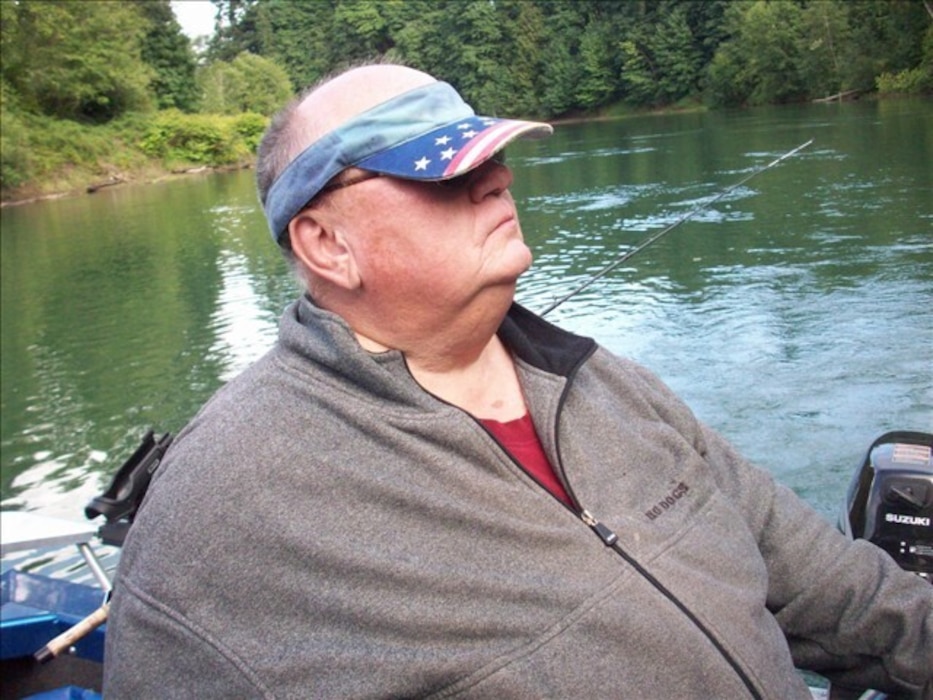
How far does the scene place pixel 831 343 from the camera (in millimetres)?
5141

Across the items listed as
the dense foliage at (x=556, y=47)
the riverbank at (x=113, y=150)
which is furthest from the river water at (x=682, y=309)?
the dense foliage at (x=556, y=47)

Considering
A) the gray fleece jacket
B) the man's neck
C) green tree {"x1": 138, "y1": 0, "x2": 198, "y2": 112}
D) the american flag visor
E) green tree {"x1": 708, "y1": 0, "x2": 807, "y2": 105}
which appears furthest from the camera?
green tree {"x1": 138, "y1": 0, "x2": 198, "y2": 112}

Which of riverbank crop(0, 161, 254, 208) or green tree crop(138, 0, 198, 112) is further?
green tree crop(138, 0, 198, 112)

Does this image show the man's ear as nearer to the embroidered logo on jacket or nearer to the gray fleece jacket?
the gray fleece jacket

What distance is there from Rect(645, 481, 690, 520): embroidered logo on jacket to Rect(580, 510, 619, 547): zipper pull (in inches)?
3.8

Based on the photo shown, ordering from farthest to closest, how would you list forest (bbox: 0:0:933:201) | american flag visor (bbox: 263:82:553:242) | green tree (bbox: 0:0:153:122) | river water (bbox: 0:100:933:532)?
1. green tree (bbox: 0:0:153:122)
2. forest (bbox: 0:0:933:201)
3. river water (bbox: 0:100:933:532)
4. american flag visor (bbox: 263:82:553:242)

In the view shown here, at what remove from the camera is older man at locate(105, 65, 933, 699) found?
1.09 m

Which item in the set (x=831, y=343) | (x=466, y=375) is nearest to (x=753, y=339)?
(x=831, y=343)

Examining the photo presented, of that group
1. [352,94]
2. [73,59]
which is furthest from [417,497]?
[73,59]

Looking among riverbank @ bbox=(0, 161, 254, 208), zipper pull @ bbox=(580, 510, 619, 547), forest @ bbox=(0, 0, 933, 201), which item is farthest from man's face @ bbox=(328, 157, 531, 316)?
riverbank @ bbox=(0, 161, 254, 208)

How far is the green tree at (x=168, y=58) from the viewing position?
141 ft

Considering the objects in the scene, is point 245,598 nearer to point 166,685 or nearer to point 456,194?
point 166,685

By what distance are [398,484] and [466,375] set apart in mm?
238

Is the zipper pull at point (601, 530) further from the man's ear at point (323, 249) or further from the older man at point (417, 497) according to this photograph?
the man's ear at point (323, 249)
